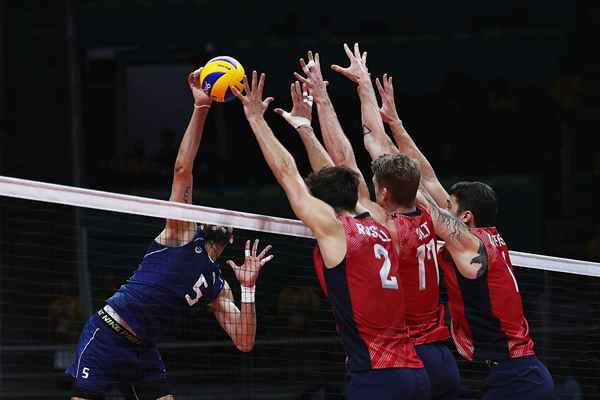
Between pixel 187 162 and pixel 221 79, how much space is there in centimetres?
56

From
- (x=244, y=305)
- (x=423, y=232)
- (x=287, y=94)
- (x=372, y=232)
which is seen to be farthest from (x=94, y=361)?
(x=287, y=94)

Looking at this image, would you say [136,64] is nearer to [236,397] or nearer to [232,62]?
[236,397]

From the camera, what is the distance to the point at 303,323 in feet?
38.3

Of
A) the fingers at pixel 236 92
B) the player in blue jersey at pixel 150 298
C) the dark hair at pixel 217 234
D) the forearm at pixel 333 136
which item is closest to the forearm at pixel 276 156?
the fingers at pixel 236 92

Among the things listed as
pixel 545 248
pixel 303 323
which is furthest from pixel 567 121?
pixel 303 323

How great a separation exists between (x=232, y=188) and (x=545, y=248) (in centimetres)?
A: 433

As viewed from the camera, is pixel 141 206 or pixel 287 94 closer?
pixel 141 206

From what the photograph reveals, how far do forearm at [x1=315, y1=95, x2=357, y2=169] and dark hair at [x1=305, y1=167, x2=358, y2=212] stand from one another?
68 centimetres

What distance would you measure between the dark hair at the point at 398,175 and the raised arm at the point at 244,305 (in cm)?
116

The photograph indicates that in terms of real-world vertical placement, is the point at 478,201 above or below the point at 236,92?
below

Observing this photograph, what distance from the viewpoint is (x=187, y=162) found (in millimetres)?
6816

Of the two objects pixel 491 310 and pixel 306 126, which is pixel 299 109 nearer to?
pixel 306 126

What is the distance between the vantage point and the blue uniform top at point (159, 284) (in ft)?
23.1

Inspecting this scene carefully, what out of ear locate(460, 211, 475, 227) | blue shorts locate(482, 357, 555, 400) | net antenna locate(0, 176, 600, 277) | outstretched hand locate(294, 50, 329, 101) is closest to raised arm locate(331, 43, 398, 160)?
outstretched hand locate(294, 50, 329, 101)
